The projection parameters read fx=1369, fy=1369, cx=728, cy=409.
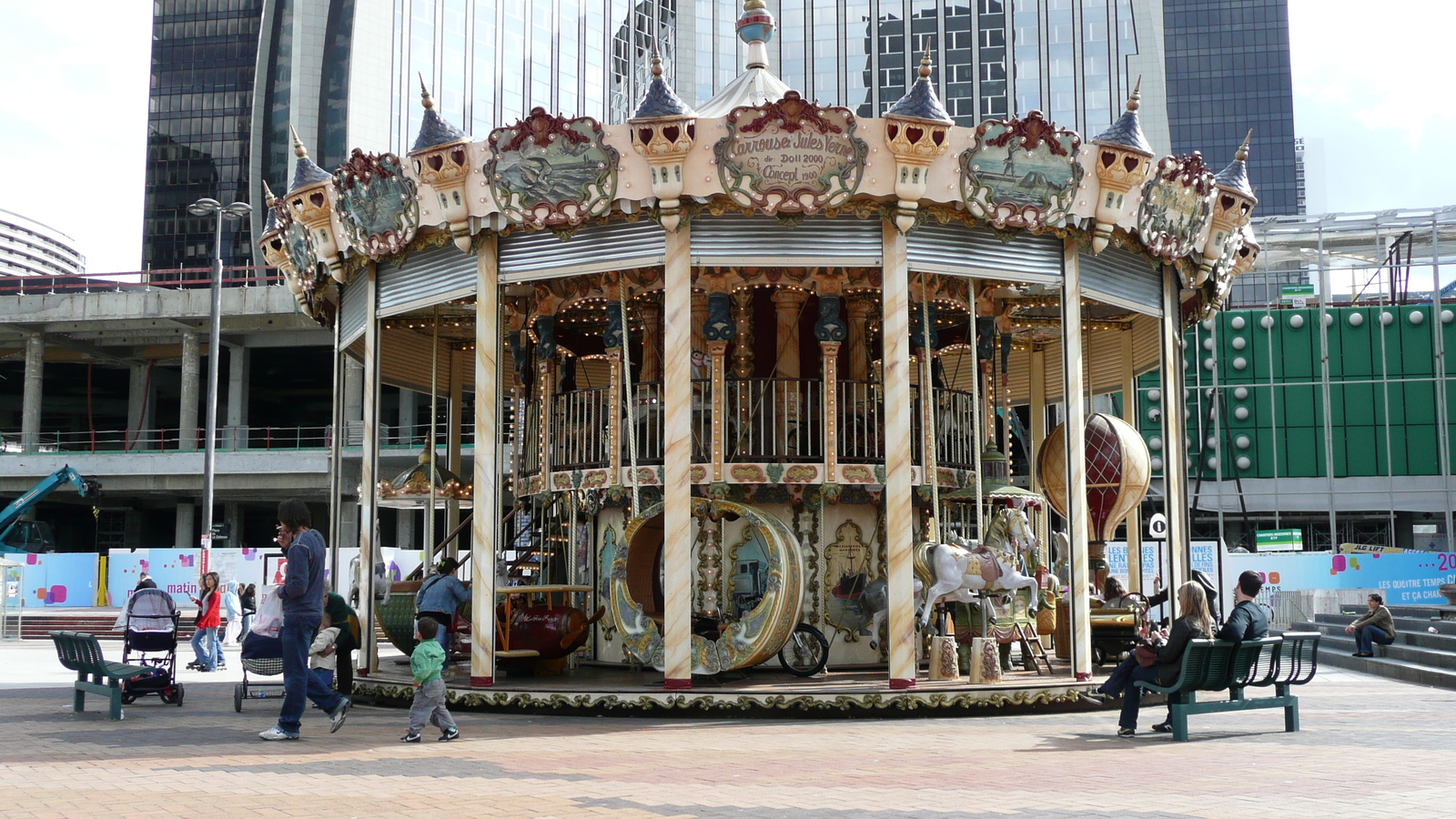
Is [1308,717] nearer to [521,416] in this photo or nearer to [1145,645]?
[1145,645]

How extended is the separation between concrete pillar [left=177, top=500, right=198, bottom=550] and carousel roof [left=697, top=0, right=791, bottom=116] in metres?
46.0

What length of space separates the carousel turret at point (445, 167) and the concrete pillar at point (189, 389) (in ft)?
147

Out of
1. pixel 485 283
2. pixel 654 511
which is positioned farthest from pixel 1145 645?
pixel 485 283

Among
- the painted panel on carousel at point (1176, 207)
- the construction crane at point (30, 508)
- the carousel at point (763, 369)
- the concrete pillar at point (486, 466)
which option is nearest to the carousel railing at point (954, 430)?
the carousel at point (763, 369)

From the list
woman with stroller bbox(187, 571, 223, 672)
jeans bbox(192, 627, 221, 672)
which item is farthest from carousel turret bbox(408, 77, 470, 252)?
jeans bbox(192, 627, 221, 672)

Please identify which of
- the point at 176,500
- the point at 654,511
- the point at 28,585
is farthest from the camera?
the point at 176,500

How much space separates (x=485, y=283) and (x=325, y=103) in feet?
200

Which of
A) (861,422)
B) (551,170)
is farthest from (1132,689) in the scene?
(551,170)

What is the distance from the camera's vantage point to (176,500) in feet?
201

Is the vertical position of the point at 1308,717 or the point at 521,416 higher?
the point at 521,416

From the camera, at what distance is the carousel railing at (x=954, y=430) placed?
19.0 meters

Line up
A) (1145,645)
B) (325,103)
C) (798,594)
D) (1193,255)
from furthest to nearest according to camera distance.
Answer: (325,103)
(1193,255)
(798,594)
(1145,645)

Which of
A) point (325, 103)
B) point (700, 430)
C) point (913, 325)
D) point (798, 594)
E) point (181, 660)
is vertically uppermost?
point (325, 103)

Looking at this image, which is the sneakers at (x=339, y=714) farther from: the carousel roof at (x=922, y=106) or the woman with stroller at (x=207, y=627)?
the woman with stroller at (x=207, y=627)
